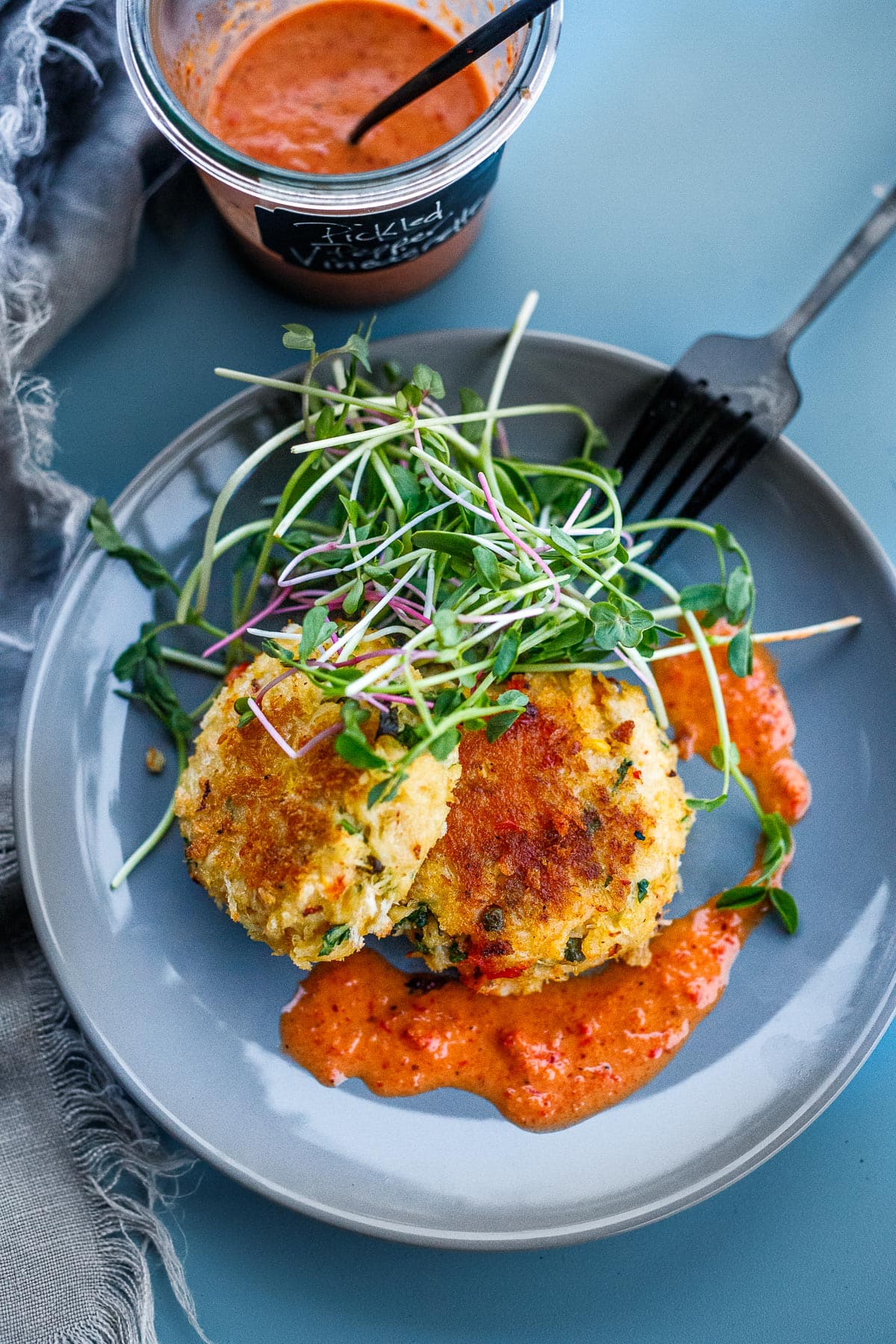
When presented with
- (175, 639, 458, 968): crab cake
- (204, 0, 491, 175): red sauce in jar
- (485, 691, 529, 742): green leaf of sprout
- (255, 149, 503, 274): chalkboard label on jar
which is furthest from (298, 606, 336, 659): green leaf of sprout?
(204, 0, 491, 175): red sauce in jar

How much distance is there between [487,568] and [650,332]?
3.12ft

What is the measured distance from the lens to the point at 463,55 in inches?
68.2

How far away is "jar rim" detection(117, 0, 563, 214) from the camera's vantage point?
1.75m

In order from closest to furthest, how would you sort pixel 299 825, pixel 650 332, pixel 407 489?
pixel 299 825, pixel 407 489, pixel 650 332

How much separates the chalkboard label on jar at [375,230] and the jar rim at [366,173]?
0.04 m

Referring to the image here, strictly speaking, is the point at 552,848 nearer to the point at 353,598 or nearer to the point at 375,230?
the point at 353,598

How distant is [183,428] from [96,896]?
104 centimetres

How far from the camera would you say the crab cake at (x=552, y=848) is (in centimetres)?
189

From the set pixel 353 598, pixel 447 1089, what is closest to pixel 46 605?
pixel 353 598

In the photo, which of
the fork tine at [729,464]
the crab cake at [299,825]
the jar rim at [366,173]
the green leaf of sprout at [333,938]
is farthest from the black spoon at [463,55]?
the green leaf of sprout at [333,938]

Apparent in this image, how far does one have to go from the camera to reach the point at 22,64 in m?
2.13

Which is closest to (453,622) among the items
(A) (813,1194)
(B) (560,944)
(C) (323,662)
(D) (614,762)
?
(C) (323,662)

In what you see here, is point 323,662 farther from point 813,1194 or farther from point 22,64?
point 813,1194

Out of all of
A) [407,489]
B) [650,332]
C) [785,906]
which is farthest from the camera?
[650,332]
